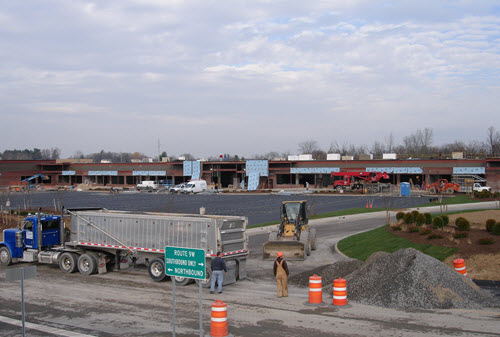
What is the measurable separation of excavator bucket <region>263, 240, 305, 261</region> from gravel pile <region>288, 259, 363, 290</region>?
3.80 meters

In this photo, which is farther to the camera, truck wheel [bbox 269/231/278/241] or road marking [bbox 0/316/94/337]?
truck wheel [bbox 269/231/278/241]

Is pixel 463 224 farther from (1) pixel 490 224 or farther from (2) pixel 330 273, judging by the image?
(2) pixel 330 273

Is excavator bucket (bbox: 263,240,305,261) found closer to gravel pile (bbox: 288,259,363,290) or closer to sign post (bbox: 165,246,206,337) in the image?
gravel pile (bbox: 288,259,363,290)

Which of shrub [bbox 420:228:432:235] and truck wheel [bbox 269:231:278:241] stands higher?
shrub [bbox 420:228:432:235]

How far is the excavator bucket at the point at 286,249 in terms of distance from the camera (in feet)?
79.1

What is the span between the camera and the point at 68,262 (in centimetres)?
2159

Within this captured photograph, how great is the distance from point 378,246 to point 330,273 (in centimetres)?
676

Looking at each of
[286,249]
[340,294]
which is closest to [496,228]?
[286,249]

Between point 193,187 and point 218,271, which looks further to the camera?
point 193,187

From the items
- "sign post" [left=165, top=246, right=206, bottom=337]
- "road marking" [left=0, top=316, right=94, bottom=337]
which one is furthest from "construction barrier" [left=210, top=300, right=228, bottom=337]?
"road marking" [left=0, top=316, right=94, bottom=337]

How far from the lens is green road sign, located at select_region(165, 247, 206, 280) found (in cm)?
1034

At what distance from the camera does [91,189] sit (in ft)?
329

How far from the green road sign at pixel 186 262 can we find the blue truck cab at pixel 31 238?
14082 millimetres

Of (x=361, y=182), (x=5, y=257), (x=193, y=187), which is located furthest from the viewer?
(x=193, y=187)
